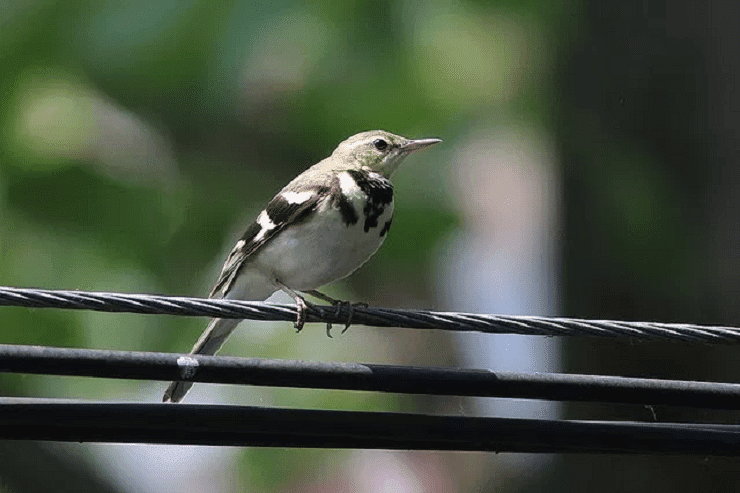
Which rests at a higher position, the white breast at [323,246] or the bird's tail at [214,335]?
the white breast at [323,246]

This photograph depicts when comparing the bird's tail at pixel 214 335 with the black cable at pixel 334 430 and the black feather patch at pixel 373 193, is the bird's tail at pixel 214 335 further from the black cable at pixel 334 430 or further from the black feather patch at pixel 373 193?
the black cable at pixel 334 430

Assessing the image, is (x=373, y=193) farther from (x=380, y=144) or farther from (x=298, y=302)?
(x=298, y=302)

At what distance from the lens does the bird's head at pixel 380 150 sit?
7652 millimetres

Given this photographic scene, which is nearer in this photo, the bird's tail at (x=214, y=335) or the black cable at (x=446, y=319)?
the black cable at (x=446, y=319)

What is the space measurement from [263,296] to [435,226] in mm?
2819

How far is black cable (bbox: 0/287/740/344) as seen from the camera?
417 centimetres

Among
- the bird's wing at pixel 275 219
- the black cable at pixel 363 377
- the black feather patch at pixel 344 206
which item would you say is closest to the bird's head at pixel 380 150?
the bird's wing at pixel 275 219

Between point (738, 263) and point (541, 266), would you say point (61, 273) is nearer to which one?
point (541, 266)

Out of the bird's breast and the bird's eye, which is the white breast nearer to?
the bird's breast

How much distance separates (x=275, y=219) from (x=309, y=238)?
250 millimetres

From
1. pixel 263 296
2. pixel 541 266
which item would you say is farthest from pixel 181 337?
pixel 541 266

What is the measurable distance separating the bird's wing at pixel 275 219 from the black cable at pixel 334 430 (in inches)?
108

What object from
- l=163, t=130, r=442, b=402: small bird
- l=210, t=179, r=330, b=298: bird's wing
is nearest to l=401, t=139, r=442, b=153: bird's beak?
l=163, t=130, r=442, b=402: small bird

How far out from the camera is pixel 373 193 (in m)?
7.05
